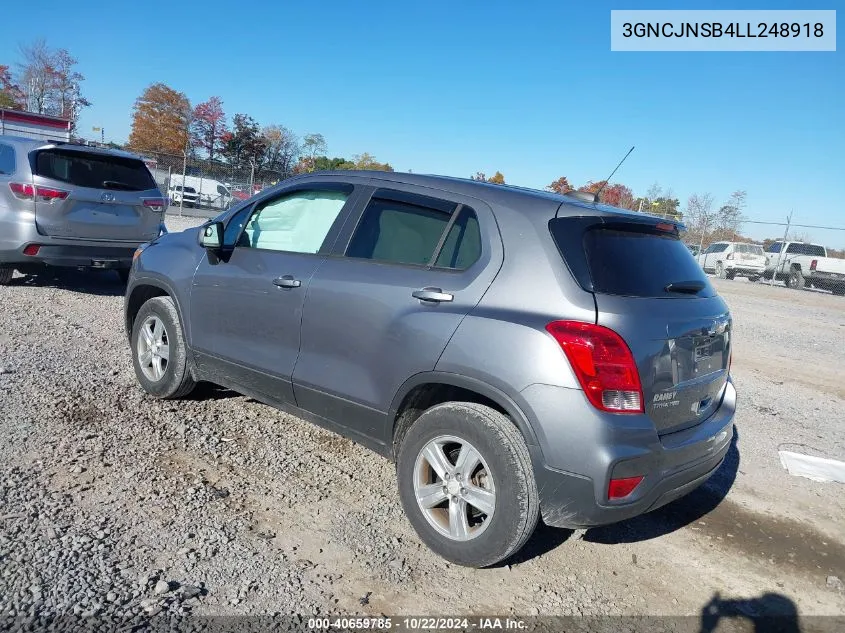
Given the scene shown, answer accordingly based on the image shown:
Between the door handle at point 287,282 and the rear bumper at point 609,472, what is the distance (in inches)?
66.2

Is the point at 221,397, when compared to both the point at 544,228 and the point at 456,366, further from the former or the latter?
the point at 544,228

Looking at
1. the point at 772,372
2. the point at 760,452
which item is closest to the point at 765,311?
the point at 772,372

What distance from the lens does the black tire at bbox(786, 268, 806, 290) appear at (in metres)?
21.5

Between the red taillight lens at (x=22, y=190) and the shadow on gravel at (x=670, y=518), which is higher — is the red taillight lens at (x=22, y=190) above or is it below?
above

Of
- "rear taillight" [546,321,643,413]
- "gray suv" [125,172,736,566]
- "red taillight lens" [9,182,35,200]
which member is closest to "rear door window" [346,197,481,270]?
"gray suv" [125,172,736,566]

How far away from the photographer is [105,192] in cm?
757

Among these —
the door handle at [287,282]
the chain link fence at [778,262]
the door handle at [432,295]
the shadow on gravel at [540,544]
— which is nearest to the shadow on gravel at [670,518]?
the shadow on gravel at [540,544]

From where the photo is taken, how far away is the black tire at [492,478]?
267 centimetres

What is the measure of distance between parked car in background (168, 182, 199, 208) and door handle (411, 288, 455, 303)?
25.9 m

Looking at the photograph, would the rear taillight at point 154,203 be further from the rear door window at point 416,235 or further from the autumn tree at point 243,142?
the autumn tree at point 243,142

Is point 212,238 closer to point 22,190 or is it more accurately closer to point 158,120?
point 22,190

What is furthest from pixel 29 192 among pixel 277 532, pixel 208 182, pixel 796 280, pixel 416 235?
pixel 208 182

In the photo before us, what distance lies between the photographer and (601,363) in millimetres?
2547

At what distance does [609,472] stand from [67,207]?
23.1ft
